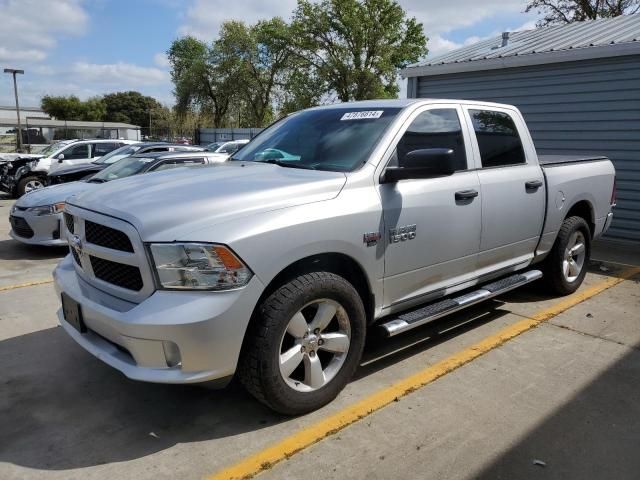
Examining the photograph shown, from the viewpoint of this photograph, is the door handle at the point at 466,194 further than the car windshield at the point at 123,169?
No

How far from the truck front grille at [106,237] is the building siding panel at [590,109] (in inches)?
333

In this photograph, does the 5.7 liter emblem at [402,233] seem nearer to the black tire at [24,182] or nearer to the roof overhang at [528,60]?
the roof overhang at [528,60]

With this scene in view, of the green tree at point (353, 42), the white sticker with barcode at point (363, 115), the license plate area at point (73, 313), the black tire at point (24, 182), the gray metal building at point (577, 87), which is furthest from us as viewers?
the green tree at point (353, 42)

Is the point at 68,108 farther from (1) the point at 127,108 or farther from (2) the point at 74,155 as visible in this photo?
(2) the point at 74,155

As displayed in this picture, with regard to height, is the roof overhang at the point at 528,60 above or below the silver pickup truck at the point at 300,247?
above

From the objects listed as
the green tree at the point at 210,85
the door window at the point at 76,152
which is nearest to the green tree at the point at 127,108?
the green tree at the point at 210,85

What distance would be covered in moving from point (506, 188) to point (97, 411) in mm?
3471

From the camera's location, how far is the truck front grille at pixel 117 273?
9.00 ft

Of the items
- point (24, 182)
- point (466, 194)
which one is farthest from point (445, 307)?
Answer: point (24, 182)

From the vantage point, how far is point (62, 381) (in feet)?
11.9

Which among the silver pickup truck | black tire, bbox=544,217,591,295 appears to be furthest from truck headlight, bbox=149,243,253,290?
black tire, bbox=544,217,591,295

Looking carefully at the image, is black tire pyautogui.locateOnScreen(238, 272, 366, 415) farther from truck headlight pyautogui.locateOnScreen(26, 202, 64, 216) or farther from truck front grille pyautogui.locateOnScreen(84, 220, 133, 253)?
truck headlight pyautogui.locateOnScreen(26, 202, 64, 216)

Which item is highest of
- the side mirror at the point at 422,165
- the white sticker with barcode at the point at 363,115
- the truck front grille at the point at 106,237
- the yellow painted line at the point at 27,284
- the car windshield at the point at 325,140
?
the white sticker with barcode at the point at 363,115

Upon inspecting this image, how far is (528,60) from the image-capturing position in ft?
30.5
